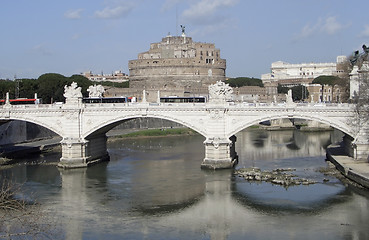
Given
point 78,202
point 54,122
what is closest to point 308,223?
point 78,202

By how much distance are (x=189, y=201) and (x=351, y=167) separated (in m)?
10.1

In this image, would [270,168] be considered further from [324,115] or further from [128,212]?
[128,212]

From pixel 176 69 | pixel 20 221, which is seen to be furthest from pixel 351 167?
pixel 176 69

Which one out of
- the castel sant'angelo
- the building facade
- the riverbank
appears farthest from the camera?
the building facade

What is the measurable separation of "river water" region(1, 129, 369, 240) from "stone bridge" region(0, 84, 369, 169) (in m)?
1.51

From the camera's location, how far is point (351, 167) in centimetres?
3091

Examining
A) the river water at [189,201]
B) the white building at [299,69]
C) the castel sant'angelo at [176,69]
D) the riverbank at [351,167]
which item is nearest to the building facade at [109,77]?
A: the white building at [299,69]

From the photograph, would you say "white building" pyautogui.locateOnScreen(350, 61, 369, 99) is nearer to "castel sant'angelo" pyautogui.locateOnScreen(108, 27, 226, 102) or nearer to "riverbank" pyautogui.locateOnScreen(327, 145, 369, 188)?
"riverbank" pyautogui.locateOnScreen(327, 145, 369, 188)

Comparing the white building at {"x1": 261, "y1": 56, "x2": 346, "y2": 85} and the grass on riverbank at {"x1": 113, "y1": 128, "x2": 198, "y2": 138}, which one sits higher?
the white building at {"x1": 261, "y1": 56, "x2": 346, "y2": 85}

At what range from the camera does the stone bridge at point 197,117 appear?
33.7 metres

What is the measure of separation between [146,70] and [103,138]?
42.2 meters

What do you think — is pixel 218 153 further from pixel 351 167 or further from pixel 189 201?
pixel 351 167

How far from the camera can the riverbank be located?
2808 cm

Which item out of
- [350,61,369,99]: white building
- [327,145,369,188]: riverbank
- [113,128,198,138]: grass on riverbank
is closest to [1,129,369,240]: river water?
[327,145,369,188]: riverbank
